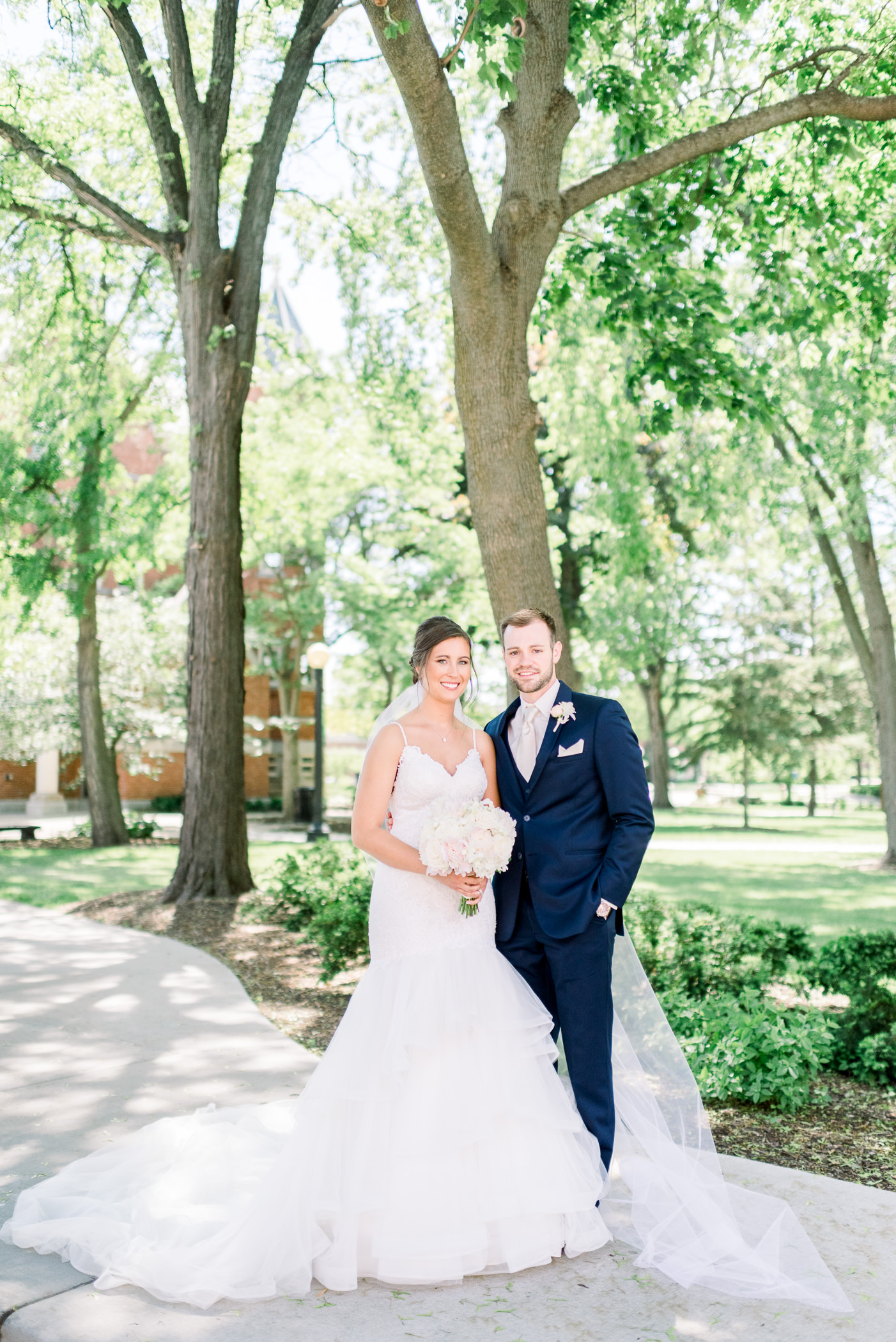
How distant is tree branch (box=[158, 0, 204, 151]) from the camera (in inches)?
433

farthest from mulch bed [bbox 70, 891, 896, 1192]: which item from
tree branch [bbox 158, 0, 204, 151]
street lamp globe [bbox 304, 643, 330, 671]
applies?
street lamp globe [bbox 304, 643, 330, 671]

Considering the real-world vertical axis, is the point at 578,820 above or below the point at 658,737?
below

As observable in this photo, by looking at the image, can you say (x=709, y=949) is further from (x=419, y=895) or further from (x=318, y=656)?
(x=318, y=656)

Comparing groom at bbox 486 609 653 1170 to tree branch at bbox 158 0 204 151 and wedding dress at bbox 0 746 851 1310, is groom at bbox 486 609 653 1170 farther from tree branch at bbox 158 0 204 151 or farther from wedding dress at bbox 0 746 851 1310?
tree branch at bbox 158 0 204 151

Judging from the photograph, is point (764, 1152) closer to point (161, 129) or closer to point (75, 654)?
point (161, 129)

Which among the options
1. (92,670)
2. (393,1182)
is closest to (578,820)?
(393,1182)

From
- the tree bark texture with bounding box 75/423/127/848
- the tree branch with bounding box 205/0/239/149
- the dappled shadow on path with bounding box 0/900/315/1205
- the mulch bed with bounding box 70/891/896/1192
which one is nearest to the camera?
the mulch bed with bounding box 70/891/896/1192

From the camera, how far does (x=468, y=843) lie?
396 centimetres

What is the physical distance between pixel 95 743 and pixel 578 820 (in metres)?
17.9

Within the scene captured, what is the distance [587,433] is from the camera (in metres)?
16.5

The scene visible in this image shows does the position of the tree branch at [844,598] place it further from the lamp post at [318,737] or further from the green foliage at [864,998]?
the green foliage at [864,998]

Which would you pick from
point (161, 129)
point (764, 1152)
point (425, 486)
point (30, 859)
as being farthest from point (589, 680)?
point (764, 1152)

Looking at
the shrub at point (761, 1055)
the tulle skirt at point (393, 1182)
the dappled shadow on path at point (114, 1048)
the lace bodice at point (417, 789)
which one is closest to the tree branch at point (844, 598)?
the dappled shadow on path at point (114, 1048)

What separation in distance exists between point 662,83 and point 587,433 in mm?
7691
